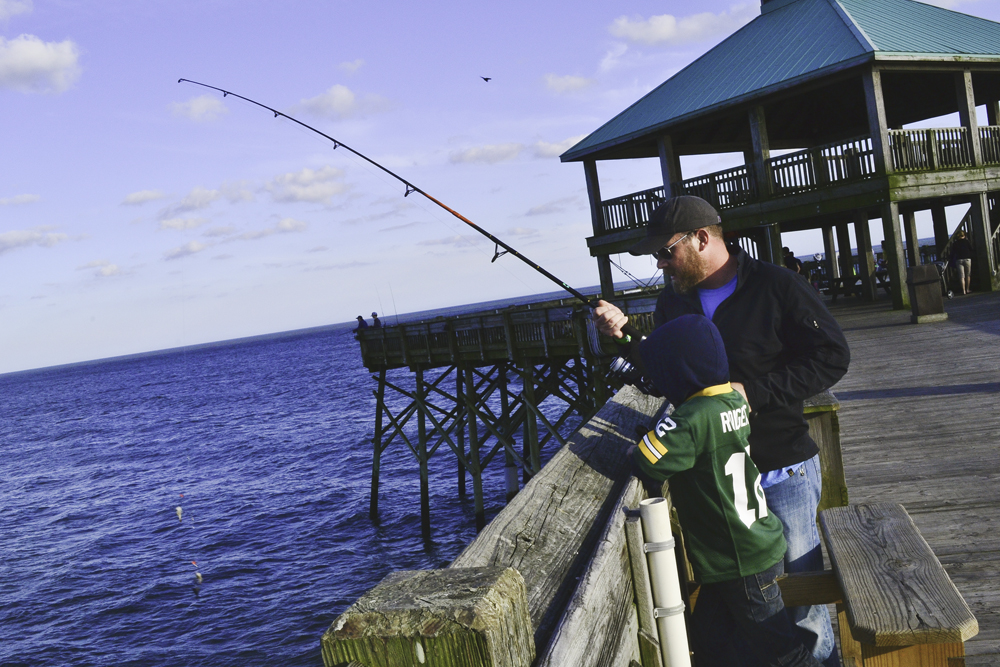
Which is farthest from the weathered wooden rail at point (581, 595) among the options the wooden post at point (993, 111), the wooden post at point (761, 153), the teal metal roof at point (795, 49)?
the wooden post at point (993, 111)

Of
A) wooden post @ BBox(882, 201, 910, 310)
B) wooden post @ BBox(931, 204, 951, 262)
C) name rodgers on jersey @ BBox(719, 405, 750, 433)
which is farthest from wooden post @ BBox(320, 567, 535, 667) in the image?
wooden post @ BBox(931, 204, 951, 262)

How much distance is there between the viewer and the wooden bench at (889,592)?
5.68 ft

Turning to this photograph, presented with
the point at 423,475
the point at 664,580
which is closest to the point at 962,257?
the point at 423,475

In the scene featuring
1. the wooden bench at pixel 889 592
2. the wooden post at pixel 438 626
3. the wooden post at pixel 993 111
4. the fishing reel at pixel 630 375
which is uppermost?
the wooden post at pixel 993 111

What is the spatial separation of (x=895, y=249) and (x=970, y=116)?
13.0ft

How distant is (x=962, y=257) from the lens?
17.4 metres

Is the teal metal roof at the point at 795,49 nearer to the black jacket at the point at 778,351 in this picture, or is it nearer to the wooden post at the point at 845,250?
the wooden post at the point at 845,250

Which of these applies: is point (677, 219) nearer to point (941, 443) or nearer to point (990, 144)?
point (941, 443)

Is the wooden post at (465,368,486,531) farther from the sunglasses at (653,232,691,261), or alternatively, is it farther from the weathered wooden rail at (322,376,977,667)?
the weathered wooden rail at (322,376,977,667)

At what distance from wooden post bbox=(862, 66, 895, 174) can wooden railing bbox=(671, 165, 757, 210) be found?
109 inches

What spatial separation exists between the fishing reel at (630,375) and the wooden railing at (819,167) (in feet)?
46.1

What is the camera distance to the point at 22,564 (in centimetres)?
2148

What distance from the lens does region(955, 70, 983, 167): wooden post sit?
1670 cm

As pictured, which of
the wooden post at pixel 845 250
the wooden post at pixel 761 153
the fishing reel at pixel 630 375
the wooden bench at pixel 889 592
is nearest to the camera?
the wooden bench at pixel 889 592
